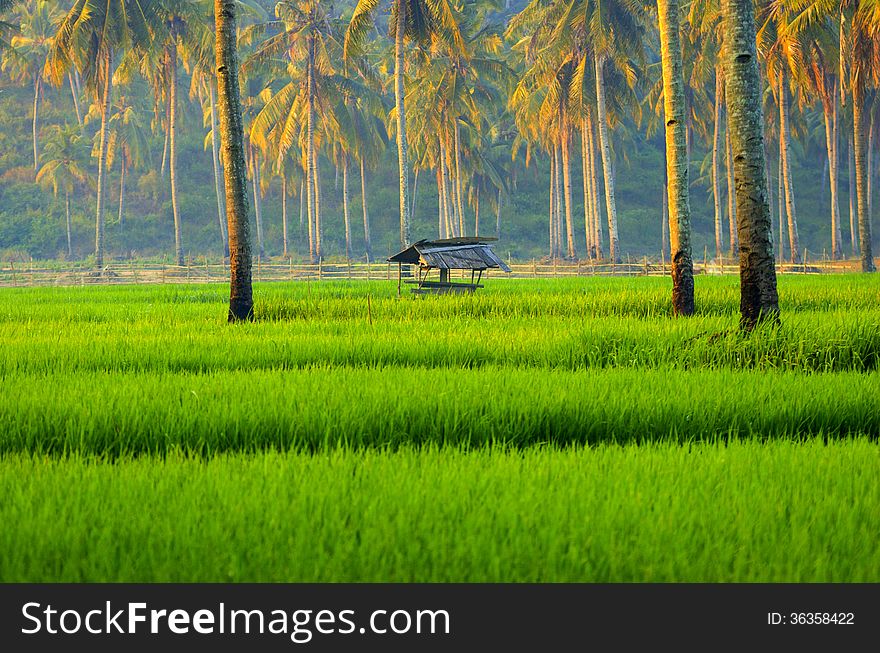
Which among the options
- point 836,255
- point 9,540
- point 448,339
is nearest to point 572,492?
point 9,540

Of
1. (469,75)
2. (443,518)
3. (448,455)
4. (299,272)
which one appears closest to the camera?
(443,518)

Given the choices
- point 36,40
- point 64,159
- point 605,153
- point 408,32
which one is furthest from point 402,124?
point 36,40

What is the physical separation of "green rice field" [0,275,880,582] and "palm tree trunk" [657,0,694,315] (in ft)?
8.92

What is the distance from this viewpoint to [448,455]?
475 centimetres

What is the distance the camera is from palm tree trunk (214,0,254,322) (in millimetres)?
13094

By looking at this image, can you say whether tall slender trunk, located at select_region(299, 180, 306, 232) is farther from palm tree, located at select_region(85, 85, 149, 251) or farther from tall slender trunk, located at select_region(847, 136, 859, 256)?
tall slender trunk, located at select_region(847, 136, 859, 256)

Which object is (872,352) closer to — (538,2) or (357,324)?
(357,324)

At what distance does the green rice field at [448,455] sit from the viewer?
10.4 ft

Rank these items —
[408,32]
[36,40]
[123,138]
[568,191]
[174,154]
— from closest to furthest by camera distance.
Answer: [408,32]
[568,191]
[174,154]
[36,40]
[123,138]

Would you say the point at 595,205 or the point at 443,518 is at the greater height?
the point at 595,205

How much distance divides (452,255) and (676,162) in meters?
5.54

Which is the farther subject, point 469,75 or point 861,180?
point 469,75

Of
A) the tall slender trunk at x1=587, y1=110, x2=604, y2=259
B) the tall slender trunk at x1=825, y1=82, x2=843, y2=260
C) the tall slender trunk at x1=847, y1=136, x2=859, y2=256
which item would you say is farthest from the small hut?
the tall slender trunk at x1=847, y1=136, x2=859, y2=256

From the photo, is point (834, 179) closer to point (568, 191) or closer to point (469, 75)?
point (568, 191)
